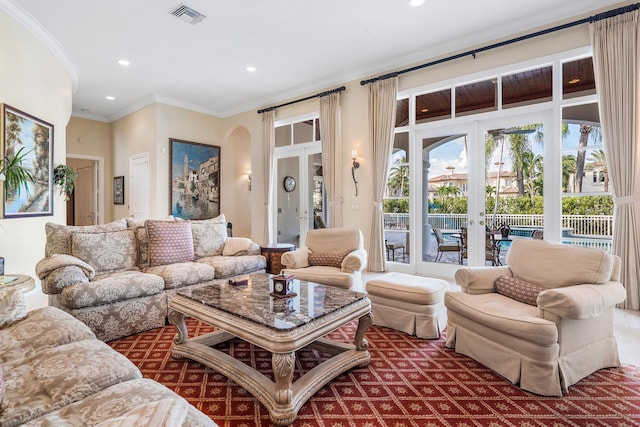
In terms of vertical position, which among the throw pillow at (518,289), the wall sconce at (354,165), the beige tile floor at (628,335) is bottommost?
the beige tile floor at (628,335)

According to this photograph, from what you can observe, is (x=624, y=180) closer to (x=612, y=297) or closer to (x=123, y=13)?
(x=612, y=297)

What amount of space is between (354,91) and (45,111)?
4.39 m

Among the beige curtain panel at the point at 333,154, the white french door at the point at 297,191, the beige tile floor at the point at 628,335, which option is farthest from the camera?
the white french door at the point at 297,191

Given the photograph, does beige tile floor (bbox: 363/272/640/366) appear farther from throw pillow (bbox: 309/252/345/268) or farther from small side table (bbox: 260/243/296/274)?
small side table (bbox: 260/243/296/274)

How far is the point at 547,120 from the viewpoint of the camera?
3.94 metres

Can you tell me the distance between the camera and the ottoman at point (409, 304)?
2752 mm

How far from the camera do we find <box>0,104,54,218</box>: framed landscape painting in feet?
12.2

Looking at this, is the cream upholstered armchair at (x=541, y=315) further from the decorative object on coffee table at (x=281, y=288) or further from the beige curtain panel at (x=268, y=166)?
the beige curtain panel at (x=268, y=166)

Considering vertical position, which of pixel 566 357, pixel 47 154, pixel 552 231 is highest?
pixel 47 154

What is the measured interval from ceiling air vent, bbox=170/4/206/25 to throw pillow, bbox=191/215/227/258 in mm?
2368

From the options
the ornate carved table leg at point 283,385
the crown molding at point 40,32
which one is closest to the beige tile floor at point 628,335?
the ornate carved table leg at point 283,385

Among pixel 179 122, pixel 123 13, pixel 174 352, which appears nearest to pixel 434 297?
pixel 174 352

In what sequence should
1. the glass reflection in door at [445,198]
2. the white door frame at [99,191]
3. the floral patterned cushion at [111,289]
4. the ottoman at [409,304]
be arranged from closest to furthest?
1. the floral patterned cushion at [111,289]
2. the ottoman at [409,304]
3. the glass reflection in door at [445,198]
4. the white door frame at [99,191]

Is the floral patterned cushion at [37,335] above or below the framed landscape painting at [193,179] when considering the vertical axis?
below
